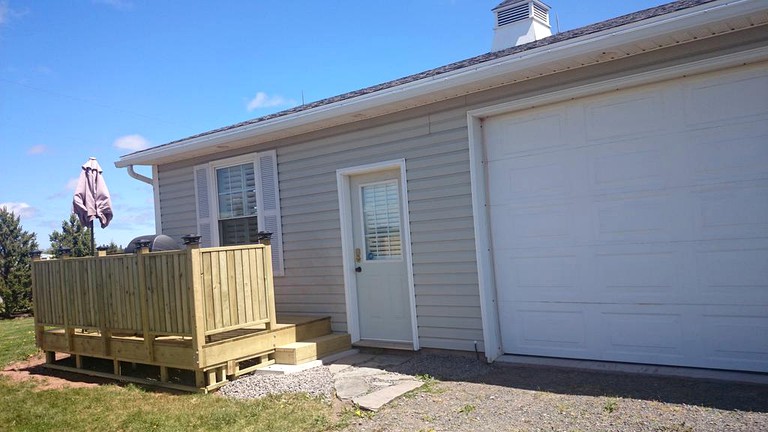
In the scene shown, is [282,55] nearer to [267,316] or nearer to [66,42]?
[66,42]

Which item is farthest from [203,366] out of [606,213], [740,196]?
[740,196]

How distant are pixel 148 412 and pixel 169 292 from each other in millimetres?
1236

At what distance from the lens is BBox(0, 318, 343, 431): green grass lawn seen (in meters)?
4.51

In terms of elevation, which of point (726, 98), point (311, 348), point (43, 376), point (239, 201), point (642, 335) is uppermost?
point (726, 98)

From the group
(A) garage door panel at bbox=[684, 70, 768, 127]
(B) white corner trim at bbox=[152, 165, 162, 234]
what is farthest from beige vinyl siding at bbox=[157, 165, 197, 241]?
(A) garage door panel at bbox=[684, 70, 768, 127]

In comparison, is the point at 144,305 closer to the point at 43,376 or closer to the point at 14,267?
the point at 43,376

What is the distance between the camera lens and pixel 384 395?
488 centimetres

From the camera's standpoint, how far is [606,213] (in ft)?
17.0

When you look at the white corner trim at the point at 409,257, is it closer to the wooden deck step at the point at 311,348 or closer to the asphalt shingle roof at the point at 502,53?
the wooden deck step at the point at 311,348

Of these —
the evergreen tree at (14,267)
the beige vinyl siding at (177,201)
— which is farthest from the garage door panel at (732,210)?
the evergreen tree at (14,267)

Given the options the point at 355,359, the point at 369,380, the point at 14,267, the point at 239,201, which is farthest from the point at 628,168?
the point at 14,267

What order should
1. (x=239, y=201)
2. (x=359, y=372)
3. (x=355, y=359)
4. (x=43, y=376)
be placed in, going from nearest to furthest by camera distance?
1. (x=359, y=372)
2. (x=355, y=359)
3. (x=43, y=376)
4. (x=239, y=201)

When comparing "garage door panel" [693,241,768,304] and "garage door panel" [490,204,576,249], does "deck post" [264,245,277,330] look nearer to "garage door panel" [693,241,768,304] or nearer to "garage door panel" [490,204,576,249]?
"garage door panel" [490,204,576,249]

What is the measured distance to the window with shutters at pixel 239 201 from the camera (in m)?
7.71
